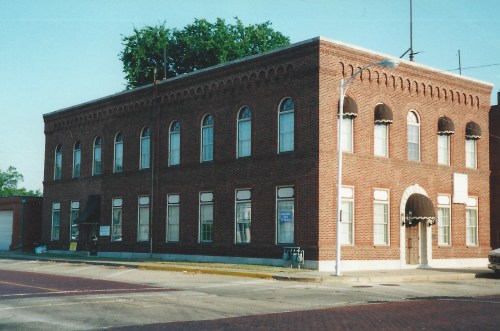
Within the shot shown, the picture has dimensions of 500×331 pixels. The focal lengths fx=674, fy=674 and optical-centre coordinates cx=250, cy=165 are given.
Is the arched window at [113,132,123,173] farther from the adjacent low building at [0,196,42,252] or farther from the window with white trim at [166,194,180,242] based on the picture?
the adjacent low building at [0,196,42,252]

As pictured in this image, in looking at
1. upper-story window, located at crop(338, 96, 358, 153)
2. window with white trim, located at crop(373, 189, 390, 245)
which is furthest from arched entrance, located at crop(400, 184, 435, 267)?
upper-story window, located at crop(338, 96, 358, 153)

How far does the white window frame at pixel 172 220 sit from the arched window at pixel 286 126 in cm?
807

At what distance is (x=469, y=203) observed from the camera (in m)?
35.8

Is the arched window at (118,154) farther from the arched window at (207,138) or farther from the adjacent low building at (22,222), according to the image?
the adjacent low building at (22,222)

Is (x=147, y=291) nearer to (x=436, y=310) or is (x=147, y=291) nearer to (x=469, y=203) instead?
(x=436, y=310)

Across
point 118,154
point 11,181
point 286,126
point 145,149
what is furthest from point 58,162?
point 11,181

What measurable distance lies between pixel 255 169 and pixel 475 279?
10846mm

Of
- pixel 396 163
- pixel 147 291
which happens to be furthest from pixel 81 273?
pixel 396 163

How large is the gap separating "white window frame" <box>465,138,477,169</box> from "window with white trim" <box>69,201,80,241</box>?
24.2 meters

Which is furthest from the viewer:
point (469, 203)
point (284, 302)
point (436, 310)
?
point (469, 203)

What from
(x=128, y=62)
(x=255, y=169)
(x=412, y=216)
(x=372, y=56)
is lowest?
(x=412, y=216)

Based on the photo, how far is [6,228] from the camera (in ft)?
169

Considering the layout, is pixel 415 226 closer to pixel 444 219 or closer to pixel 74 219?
pixel 444 219

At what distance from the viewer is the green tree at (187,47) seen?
5703 centimetres
